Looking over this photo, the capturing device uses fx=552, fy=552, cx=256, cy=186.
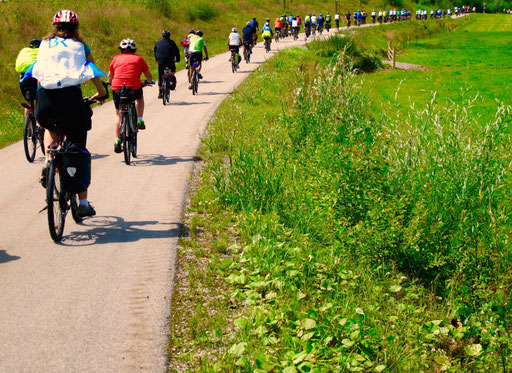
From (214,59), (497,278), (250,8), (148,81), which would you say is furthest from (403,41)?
(497,278)

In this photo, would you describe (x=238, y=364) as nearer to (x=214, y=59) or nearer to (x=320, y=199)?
(x=320, y=199)

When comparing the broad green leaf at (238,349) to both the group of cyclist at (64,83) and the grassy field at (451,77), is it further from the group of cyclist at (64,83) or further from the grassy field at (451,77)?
the grassy field at (451,77)

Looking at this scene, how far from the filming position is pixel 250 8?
57750 millimetres

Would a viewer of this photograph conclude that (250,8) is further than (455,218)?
Yes

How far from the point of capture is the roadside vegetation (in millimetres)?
4004

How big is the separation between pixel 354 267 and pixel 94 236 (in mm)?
2920

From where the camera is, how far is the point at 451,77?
30375 millimetres

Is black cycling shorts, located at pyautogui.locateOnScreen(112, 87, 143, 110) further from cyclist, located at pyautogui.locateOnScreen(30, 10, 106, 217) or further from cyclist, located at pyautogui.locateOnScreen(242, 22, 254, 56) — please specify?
cyclist, located at pyautogui.locateOnScreen(242, 22, 254, 56)

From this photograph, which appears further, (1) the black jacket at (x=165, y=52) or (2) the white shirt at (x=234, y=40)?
(2) the white shirt at (x=234, y=40)

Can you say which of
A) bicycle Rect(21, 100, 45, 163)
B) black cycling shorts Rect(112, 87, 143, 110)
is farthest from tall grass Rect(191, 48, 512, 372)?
bicycle Rect(21, 100, 45, 163)

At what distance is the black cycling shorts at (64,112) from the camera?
5.71 m

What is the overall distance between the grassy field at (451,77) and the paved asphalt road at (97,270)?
5.13 metres

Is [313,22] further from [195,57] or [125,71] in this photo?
[125,71]

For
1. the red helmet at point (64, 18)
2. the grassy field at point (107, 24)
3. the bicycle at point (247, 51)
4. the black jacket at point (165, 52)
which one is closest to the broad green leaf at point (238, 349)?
the red helmet at point (64, 18)
